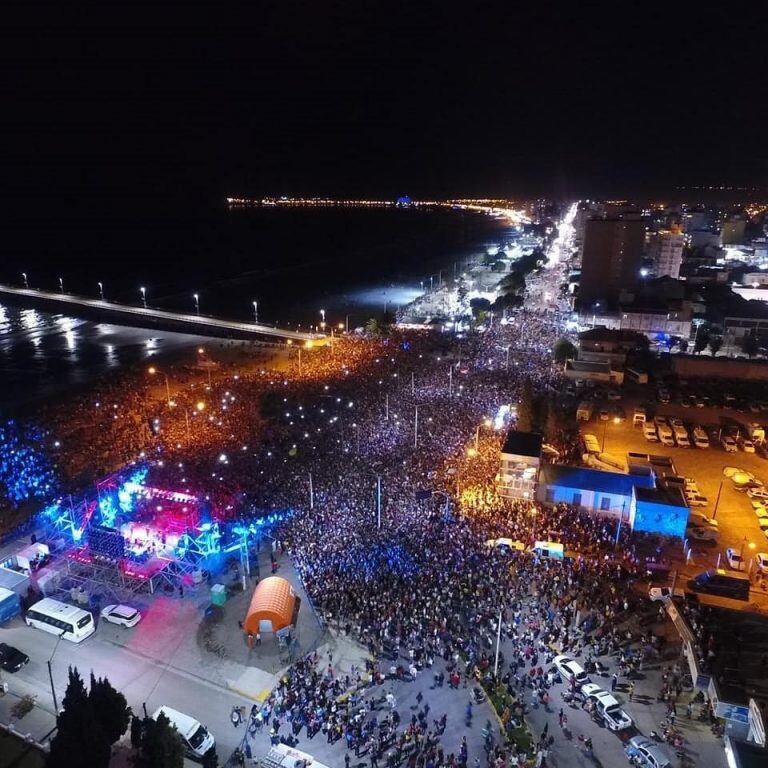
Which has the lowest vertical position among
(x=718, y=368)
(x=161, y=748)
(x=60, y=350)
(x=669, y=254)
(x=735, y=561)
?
(x=60, y=350)

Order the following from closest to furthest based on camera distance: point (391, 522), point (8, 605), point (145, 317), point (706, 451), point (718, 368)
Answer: point (8, 605)
point (391, 522)
point (706, 451)
point (718, 368)
point (145, 317)

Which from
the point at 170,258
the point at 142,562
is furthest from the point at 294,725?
the point at 170,258

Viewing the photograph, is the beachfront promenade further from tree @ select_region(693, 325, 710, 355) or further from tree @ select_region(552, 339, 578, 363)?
tree @ select_region(693, 325, 710, 355)

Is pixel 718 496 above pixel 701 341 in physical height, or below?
above

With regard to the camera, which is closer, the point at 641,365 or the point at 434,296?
the point at 641,365

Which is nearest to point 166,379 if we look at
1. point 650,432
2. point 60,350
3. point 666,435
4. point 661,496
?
point 60,350

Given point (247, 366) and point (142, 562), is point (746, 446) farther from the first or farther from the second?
point (247, 366)

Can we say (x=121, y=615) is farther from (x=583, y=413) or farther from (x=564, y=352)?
(x=564, y=352)
